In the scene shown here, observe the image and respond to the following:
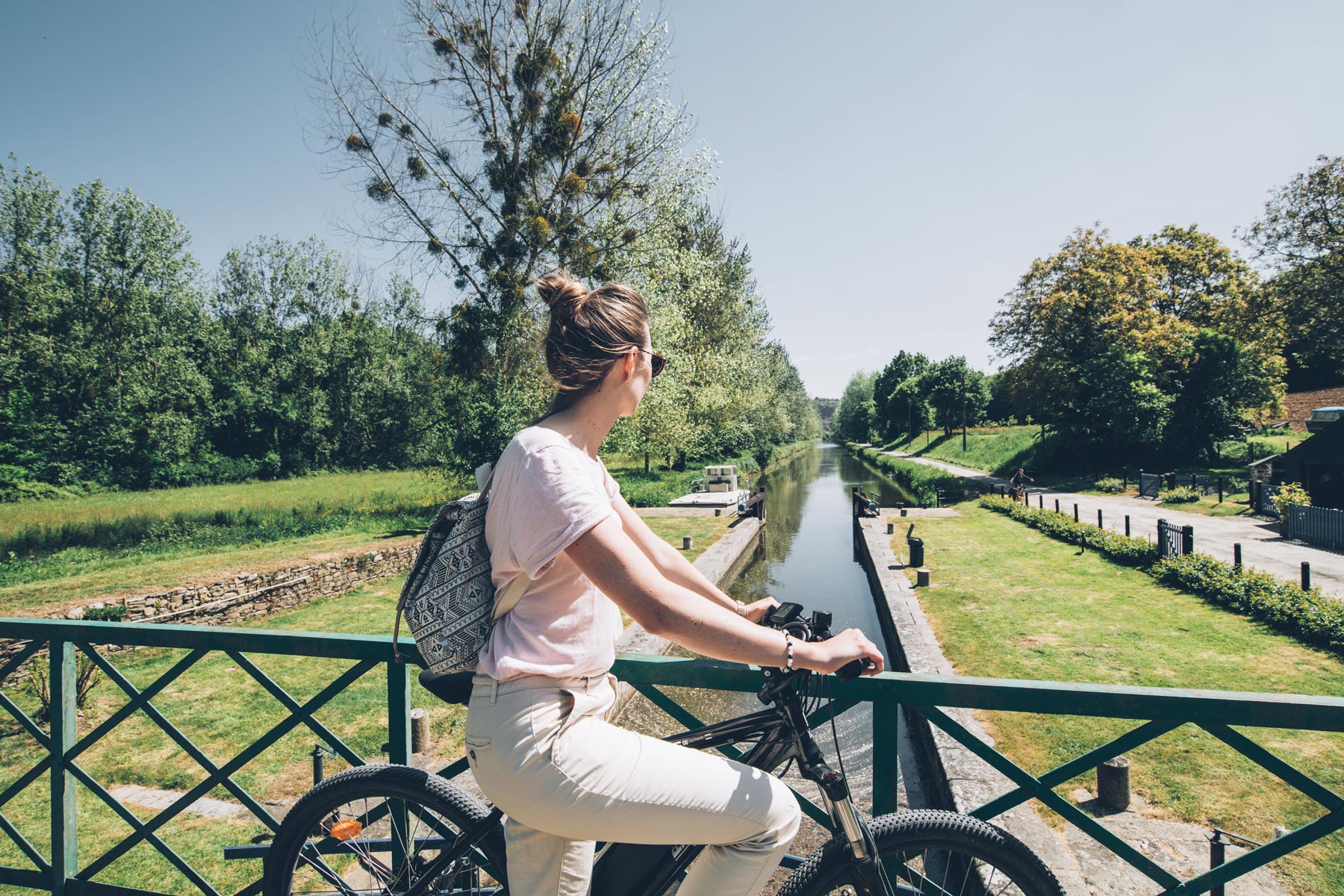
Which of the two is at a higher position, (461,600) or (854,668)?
(461,600)

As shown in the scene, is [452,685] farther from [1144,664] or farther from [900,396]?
[900,396]

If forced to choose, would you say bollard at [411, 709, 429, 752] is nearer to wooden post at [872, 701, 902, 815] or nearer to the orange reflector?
the orange reflector

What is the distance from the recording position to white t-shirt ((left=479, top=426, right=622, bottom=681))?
1.26m

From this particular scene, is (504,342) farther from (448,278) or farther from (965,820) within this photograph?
(965,820)

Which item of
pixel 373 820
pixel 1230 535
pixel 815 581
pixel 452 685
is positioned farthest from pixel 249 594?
pixel 1230 535

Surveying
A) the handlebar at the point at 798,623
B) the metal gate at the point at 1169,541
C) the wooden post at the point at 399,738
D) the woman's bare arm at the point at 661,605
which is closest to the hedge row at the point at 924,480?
the metal gate at the point at 1169,541

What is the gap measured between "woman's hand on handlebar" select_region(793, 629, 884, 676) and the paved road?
1258cm

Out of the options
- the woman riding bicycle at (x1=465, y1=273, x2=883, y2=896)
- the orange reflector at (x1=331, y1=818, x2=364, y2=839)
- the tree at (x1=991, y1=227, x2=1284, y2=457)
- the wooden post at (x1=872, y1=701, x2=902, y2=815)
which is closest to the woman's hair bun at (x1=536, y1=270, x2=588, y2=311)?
the woman riding bicycle at (x1=465, y1=273, x2=883, y2=896)

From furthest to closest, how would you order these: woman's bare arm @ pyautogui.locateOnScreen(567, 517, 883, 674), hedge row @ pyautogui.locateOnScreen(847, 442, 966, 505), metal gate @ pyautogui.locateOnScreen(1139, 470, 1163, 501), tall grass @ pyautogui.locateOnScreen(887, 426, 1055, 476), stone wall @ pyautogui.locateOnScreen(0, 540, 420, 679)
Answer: tall grass @ pyautogui.locateOnScreen(887, 426, 1055, 476) → hedge row @ pyautogui.locateOnScreen(847, 442, 966, 505) → metal gate @ pyautogui.locateOnScreen(1139, 470, 1163, 501) → stone wall @ pyautogui.locateOnScreen(0, 540, 420, 679) → woman's bare arm @ pyautogui.locateOnScreen(567, 517, 883, 674)

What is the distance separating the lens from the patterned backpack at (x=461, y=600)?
1379 millimetres

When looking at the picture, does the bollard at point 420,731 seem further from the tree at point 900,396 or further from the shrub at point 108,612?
the tree at point 900,396

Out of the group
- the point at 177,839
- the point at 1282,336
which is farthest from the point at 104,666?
the point at 1282,336

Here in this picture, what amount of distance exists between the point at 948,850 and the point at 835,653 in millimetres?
696

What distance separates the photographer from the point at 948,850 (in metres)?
1.66
